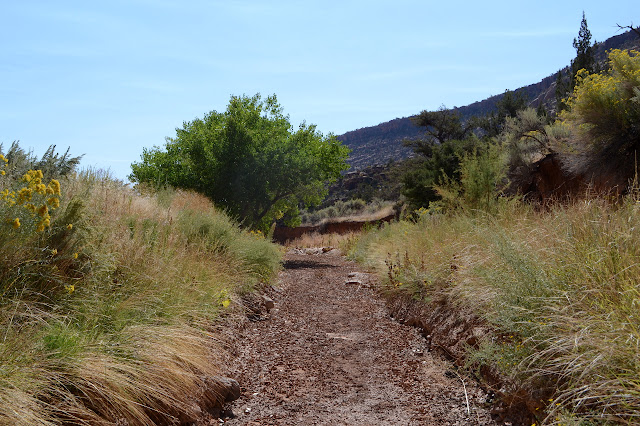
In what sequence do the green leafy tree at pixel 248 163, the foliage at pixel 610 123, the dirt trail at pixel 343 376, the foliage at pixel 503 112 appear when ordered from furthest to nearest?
1. the foliage at pixel 503 112
2. the green leafy tree at pixel 248 163
3. the foliage at pixel 610 123
4. the dirt trail at pixel 343 376

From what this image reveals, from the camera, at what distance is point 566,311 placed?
3.72 metres

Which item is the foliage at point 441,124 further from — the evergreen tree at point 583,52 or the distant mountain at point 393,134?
the distant mountain at point 393,134

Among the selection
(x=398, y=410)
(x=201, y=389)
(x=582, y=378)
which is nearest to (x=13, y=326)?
(x=201, y=389)

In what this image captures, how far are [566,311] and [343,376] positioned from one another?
90.2 inches

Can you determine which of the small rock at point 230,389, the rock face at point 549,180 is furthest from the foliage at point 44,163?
the rock face at point 549,180

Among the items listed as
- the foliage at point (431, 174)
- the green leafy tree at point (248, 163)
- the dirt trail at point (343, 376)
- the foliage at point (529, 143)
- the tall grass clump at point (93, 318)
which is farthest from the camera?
the foliage at point (431, 174)

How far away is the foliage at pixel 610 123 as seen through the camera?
1088 centimetres

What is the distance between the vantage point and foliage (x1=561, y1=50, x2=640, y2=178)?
428 inches

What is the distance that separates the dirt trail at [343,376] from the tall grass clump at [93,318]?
1.71ft

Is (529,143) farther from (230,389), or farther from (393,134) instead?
(393,134)

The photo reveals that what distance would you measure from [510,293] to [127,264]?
371cm

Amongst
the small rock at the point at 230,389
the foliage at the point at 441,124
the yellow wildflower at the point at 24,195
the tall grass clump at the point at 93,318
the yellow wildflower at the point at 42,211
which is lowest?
the small rock at the point at 230,389

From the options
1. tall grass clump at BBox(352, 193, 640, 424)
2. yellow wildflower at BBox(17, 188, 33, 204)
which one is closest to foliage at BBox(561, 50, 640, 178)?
tall grass clump at BBox(352, 193, 640, 424)

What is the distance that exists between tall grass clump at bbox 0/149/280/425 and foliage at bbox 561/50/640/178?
936 cm
